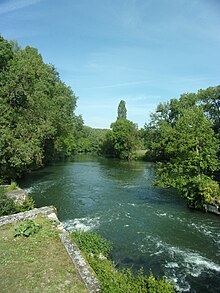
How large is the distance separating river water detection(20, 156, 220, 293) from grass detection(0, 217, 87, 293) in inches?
129

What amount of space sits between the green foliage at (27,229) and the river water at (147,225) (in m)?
3.64

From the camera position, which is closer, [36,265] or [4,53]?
[36,265]

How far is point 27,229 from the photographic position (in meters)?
10.1

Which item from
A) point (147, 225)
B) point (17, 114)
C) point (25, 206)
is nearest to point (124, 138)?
point (17, 114)

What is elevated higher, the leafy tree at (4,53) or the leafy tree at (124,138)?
the leafy tree at (4,53)

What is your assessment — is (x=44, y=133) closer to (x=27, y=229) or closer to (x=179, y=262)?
(x=27, y=229)

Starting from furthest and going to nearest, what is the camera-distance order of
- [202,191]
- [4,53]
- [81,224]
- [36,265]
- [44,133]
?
[44,133], [4,53], [202,191], [81,224], [36,265]

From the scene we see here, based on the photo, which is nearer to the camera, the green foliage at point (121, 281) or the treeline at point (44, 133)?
the green foliage at point (121, 281)

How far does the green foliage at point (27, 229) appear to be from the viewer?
987cm

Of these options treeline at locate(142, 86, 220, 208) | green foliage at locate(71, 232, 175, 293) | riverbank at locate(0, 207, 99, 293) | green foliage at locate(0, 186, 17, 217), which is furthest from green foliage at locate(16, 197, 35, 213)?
treeline at locate(142, 86, 220, 208)

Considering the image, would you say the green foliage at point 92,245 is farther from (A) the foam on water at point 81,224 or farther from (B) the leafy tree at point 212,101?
(B) the leafy tree at point 212,101

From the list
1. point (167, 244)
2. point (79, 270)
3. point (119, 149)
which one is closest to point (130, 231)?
point (167, 244)

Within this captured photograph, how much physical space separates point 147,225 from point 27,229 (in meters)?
7.65

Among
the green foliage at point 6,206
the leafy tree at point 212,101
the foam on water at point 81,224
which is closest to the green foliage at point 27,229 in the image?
the green foliage at point 6,206
